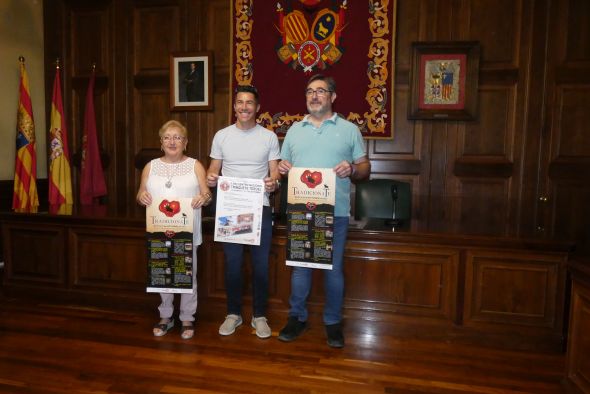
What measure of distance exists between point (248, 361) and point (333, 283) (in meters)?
0.62

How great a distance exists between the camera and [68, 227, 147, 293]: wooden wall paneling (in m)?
3.17

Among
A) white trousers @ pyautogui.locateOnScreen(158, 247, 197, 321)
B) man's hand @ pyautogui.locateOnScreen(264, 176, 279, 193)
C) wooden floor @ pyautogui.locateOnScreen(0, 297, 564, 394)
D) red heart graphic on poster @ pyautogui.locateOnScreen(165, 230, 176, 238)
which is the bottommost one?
wooden floor @ pyautogui.locateOnScreen(0, 297, 564, 394)

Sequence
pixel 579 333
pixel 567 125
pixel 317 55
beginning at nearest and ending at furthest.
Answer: pixel 579 333 → pixel 567 125 → pixel 317 55

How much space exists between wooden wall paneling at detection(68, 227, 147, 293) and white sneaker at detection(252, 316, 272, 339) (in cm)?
88

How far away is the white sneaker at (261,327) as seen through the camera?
2723 millimetres

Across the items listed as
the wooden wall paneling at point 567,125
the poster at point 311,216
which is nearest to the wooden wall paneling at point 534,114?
the wooden wall paneling at point 567,125

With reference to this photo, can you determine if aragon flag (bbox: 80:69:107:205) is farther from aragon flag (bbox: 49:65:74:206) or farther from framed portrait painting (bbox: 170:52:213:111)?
framed portrait painting (bbox: 170:52:213:111)

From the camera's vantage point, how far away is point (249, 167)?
2615 mm

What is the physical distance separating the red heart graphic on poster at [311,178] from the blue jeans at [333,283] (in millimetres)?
243

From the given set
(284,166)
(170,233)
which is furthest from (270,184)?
(170,233)

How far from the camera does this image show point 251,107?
8.41 feet

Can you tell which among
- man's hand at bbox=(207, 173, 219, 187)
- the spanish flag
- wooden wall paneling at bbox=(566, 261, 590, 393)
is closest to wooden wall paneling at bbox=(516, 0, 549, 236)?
wooden wall paneling at bbox=(566, 261, 590, 393)

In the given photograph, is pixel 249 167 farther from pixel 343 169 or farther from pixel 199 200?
pixel 343 169

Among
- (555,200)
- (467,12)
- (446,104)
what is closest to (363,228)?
(446,104)
